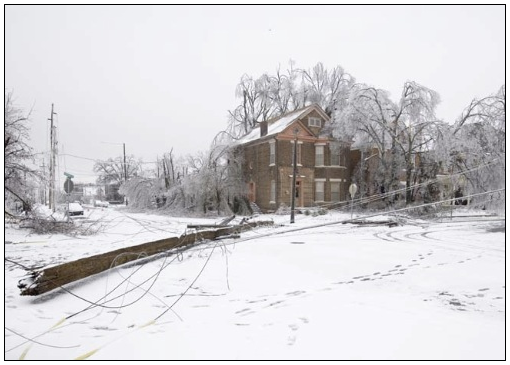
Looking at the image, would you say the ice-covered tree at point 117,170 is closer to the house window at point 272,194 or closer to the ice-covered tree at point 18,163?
the ice-covered tree at point 18,163

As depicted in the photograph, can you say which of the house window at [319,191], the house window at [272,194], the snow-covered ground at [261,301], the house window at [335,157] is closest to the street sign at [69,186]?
the snow-covered ground at [261,301]

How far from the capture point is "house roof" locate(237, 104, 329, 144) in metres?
6.37

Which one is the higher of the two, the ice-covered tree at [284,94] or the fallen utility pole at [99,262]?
the ice-covered tree at [284,94]

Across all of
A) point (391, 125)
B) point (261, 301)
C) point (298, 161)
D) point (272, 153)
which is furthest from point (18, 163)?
point (391, 125)

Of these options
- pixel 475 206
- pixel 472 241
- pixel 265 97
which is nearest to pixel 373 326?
pixel 475 206

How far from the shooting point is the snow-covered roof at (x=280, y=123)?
6.31 m

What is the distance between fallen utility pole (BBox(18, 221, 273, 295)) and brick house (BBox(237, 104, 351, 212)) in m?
1.03

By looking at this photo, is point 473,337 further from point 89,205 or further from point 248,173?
point 89,205

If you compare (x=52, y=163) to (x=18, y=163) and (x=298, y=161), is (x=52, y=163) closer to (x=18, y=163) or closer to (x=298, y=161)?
(x=18, y=163)

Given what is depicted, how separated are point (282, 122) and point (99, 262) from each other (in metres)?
4.54

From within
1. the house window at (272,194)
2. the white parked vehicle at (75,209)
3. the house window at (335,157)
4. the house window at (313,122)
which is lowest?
the white parked vehicle at (75,209)

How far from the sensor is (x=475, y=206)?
15.7 feet

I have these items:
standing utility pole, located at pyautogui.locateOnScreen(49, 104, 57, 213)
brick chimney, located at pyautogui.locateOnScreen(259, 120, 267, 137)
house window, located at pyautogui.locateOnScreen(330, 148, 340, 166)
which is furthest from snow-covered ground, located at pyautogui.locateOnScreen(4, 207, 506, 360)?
brick chimney, located at pyautogui.locateOnScreen(259, 120, 267, 137)

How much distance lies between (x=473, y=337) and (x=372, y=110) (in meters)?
5.15
